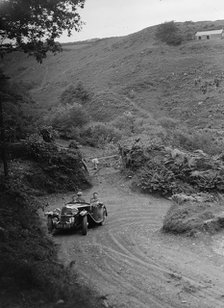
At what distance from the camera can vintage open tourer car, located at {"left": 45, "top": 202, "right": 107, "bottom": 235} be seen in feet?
53.0

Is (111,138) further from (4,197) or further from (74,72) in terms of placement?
(74,72)

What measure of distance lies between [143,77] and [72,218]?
6453 centimetres

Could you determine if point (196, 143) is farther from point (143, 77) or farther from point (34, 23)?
point (143, 77)

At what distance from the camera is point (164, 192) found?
2378 cm

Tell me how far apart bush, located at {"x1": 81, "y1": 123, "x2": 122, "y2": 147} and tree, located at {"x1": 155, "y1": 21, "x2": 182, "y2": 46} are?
4719cm

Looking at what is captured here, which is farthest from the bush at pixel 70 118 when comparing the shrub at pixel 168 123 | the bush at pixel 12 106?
the bush at pixel 12 106

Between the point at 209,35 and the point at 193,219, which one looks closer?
the point at 193,219

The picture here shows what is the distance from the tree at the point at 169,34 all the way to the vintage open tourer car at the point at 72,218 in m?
76.5

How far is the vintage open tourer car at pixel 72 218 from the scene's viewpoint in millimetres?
16141

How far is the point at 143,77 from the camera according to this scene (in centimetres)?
7812

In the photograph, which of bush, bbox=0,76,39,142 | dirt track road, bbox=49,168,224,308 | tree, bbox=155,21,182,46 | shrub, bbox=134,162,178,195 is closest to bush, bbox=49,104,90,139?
bush, bbox=0,76,39,142

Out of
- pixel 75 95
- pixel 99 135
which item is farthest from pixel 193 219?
pixel 75 95

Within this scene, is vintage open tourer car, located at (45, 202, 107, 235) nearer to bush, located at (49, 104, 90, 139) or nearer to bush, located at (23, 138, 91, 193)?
bush, located at (23, 138, 91, 193)

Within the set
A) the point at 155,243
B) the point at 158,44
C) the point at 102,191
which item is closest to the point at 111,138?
the point at 102,191
